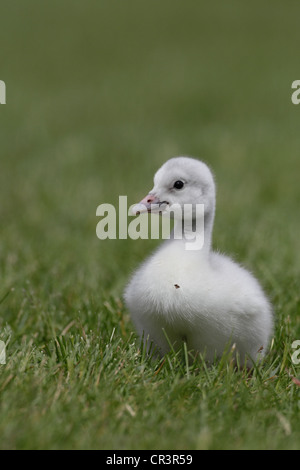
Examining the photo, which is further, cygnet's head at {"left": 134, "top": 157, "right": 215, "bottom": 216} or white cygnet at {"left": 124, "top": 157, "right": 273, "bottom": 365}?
cygnet's head at {"left": 134, "top": 157, "right": 215, "bottom": 216}

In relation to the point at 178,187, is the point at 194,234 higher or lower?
lower

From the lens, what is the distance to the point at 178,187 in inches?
153

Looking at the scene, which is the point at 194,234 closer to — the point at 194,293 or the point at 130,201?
the point at 194,293

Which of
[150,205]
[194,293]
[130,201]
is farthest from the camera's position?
[130,201]

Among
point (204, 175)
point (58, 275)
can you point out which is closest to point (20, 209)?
point (58, 275)

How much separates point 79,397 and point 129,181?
6017 millimetres

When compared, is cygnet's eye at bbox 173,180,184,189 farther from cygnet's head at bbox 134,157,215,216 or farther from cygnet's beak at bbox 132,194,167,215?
cygnet's beak at bbox 132,194,167,215

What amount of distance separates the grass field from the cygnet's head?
76 cm

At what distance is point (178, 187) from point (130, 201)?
4281mm

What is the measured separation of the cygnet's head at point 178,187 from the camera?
3.87 m

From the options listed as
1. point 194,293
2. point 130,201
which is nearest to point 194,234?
point 194,293

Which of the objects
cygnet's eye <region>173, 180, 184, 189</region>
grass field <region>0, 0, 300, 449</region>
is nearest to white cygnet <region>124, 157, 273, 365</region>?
cygnet's eye <region>173, 180, 184, 189</region>

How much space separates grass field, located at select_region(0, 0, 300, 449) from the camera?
3168 millimetres

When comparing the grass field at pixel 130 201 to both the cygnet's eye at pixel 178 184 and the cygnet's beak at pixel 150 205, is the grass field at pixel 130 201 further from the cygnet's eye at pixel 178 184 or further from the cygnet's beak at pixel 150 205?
the cygnet's eye at pixel 178 184
